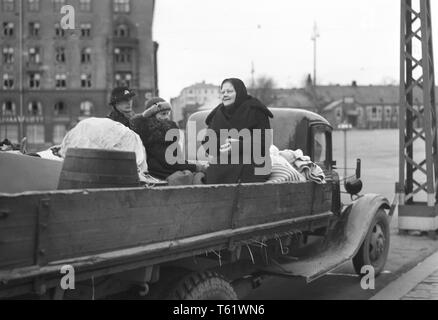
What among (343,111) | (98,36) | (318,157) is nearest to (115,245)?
(318,157)

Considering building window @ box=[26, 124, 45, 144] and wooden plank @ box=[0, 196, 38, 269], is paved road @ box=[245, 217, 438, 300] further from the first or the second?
building window @ box=[26, 124, 45, 144]

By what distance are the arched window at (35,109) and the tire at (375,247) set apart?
61964 mm

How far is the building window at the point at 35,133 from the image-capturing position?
65875 mm

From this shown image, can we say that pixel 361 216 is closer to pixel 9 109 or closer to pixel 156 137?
pixel 156 137

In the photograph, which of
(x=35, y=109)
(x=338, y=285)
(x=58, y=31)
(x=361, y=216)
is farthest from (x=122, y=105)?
(x=35, y=109)

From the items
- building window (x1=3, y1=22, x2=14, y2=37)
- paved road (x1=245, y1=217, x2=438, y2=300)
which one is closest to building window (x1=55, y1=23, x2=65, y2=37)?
building window (x1=3, y1=22, x2=14, y2=37)

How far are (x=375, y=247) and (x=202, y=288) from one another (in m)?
3.81

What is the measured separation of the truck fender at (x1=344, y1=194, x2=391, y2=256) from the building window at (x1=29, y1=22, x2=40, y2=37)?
Result: 63.1m

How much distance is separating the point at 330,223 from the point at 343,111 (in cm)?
12499

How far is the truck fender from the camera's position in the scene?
6.88 meters

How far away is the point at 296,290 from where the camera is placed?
7.21m

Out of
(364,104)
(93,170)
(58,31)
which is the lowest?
(93,170)

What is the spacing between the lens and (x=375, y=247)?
748 cm
